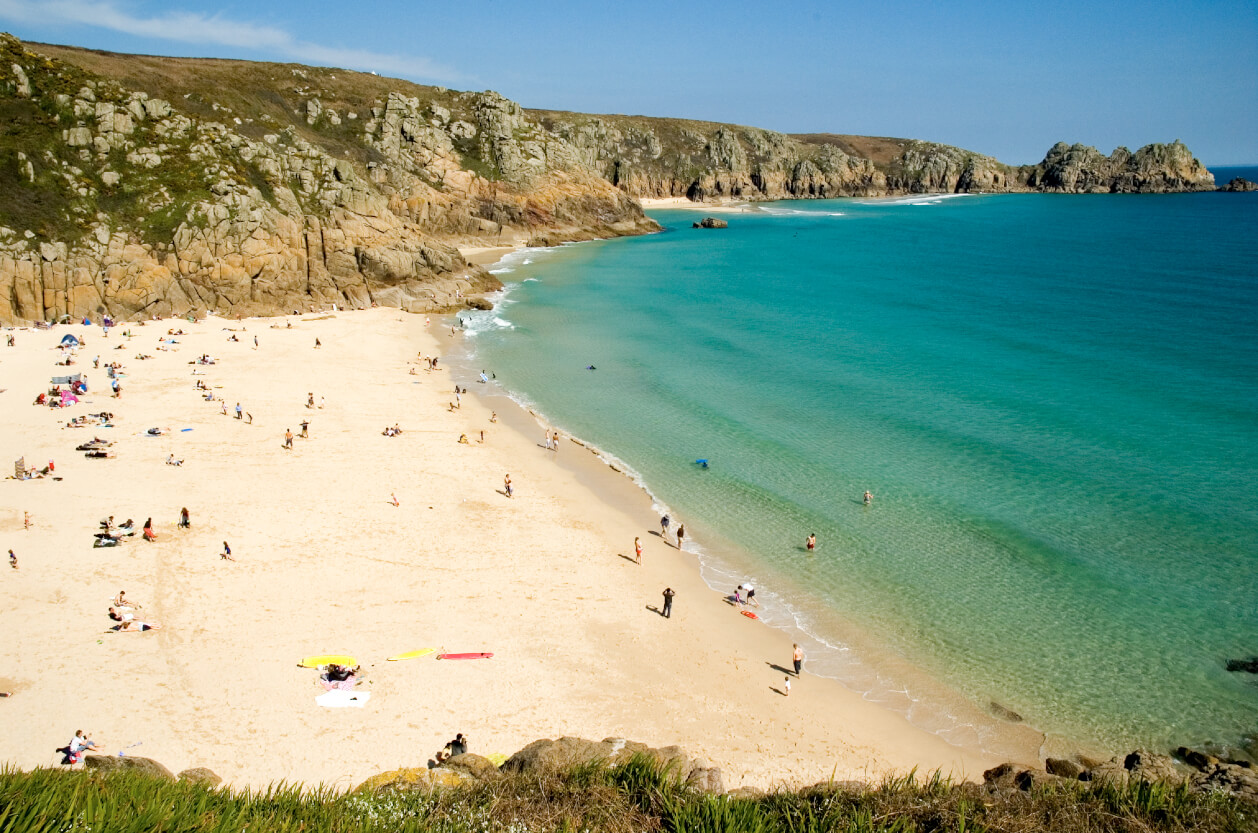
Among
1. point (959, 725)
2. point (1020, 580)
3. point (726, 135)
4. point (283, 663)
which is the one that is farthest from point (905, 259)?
point (726, 135)

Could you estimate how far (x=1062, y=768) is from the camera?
14.1 meters

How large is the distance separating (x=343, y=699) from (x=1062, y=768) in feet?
48.7

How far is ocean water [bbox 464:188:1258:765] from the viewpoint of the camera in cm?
1839

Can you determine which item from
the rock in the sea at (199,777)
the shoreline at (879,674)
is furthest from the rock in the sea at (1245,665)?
the rock in the sea at (199,777)

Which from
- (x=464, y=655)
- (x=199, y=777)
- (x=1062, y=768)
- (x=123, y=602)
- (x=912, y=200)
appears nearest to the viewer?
(x=199, y=777)

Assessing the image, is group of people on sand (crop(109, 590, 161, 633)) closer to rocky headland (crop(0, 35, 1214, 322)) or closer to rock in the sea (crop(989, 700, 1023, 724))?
rock in the sea (crop(989, 700, 1023, 724))

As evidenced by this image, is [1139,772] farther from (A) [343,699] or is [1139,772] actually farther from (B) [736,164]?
(B) [736,164]

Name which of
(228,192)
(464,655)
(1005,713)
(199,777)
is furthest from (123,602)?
(228,192)

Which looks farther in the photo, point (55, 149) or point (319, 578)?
point (55, 149)

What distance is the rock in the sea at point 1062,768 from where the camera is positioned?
13.9 m

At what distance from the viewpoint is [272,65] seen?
9062 cm

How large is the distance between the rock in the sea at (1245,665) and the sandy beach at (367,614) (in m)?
8.43

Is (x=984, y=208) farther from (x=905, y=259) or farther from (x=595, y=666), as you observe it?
(x=595, y=666)

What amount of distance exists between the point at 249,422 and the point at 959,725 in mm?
29546
